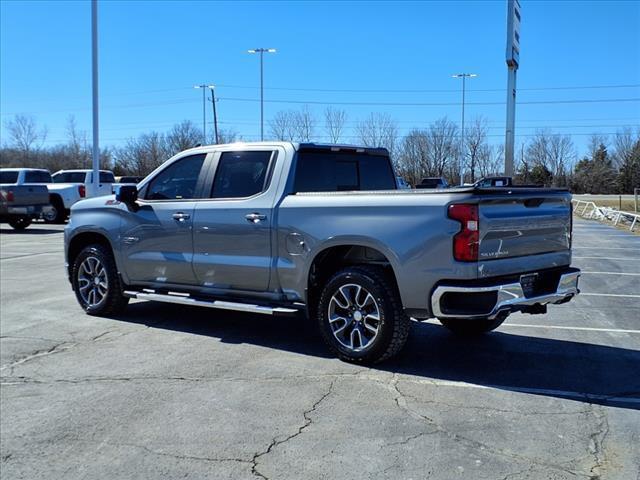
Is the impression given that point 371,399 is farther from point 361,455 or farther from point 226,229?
point 226,229

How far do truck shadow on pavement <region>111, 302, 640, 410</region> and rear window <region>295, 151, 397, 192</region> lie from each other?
166 cm

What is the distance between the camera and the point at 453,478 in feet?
11.2

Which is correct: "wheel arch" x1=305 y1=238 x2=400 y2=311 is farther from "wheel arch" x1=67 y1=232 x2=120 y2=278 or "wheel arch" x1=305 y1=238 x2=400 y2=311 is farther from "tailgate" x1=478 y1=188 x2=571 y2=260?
"wheel arch" x1=67 y1=232 x2=120 y2=278

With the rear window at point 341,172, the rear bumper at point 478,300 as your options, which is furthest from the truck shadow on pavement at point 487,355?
the rear window at point 341,172

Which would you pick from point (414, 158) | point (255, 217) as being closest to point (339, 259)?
point (255, 217)

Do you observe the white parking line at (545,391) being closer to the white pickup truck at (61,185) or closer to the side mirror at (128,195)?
the side mirror at (128,195)

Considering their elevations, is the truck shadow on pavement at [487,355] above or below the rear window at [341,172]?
below

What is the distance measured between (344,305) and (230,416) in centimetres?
163

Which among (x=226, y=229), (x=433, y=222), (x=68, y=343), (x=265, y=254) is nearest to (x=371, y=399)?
(x=433, y=222)

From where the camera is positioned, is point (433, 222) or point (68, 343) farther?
point (68, 343)

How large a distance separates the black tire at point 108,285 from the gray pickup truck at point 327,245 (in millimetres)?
14

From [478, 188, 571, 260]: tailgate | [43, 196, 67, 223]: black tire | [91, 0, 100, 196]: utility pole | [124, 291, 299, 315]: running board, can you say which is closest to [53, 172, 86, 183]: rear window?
[43, 196, 67, 223]: black tire

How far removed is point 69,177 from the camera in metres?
26.7

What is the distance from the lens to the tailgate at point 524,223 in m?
4.91
